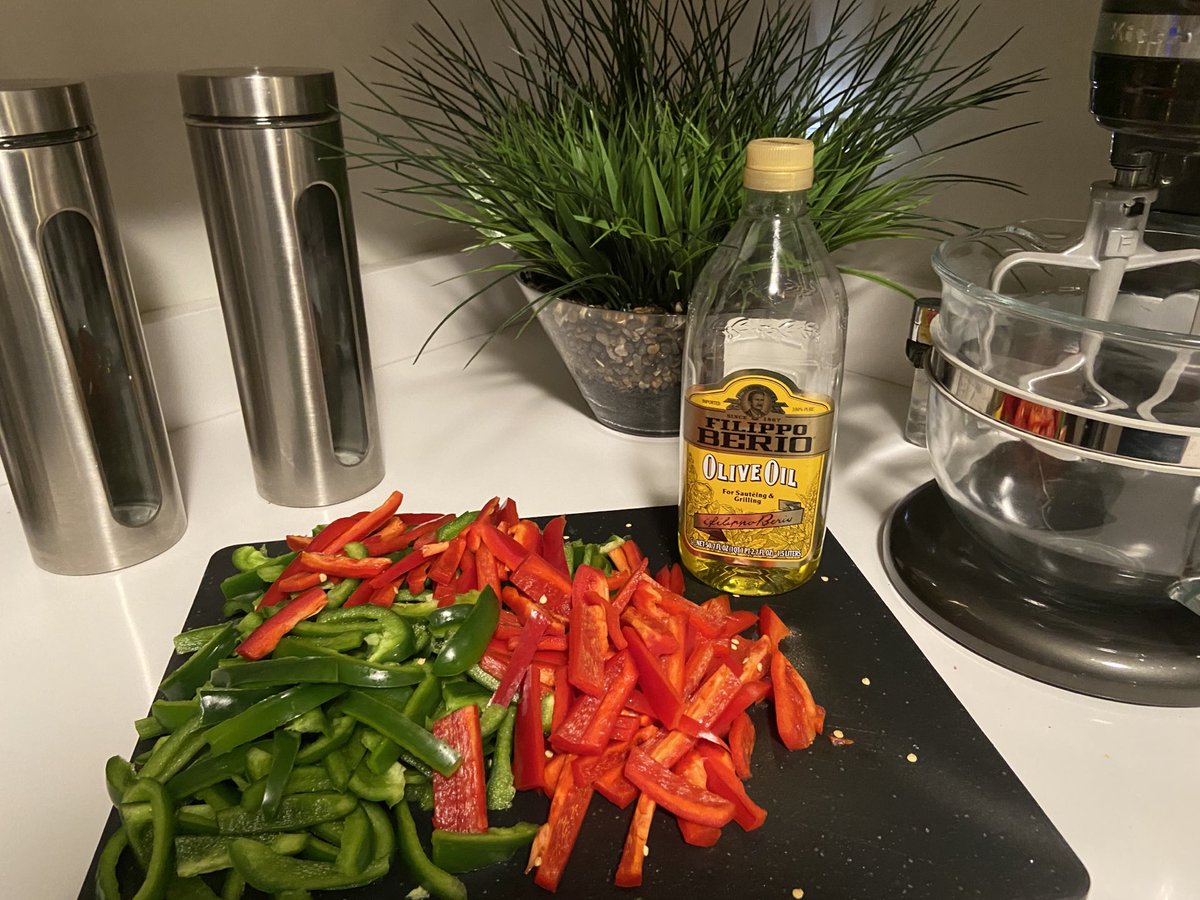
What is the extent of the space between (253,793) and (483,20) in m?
1.01

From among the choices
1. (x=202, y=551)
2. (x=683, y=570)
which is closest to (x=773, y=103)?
(x=683, y=570)

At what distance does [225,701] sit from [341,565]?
0.48 feet

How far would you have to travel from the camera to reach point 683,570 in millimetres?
769

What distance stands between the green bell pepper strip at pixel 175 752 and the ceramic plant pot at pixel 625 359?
1.62 ft

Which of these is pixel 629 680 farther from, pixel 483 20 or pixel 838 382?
pixel 483 20

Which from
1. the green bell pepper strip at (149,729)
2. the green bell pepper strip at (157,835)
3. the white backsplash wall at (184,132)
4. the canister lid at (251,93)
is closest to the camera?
the green bell pepper strip at (157,835)

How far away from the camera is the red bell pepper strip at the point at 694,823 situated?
53 centimetres

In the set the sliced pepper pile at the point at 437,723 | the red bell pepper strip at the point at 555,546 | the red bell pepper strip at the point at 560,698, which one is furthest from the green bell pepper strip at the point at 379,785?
the red bell pepper strip at the point at 555,546

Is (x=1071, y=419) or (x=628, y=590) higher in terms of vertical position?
(x=1071, y=419)

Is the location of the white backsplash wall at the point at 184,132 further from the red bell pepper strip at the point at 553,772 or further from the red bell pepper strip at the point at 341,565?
the red bell pepper strip at the point at 553,772

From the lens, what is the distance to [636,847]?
1.73ft

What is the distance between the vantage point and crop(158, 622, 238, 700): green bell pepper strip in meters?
0.62

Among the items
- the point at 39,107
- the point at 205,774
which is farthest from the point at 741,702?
the point at 39,107

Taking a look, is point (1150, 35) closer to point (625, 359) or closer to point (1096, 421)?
point (1096, 421)
